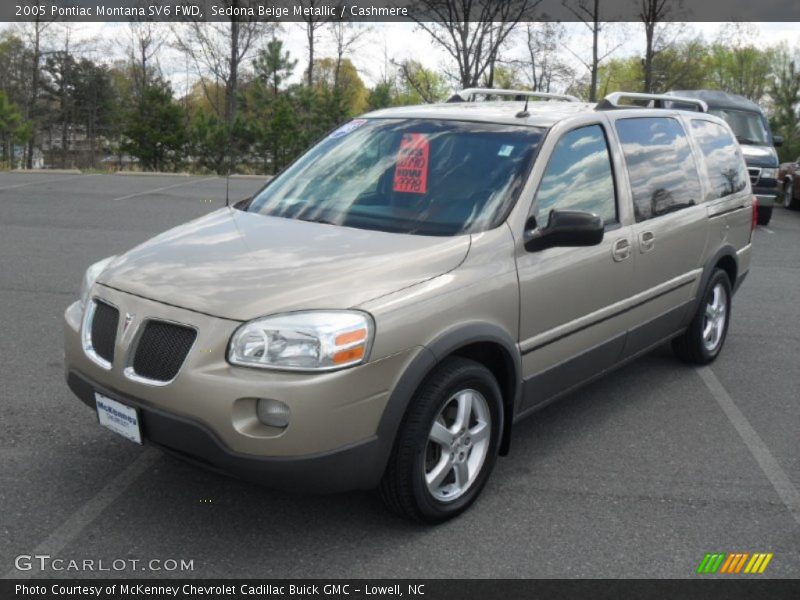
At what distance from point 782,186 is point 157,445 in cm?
1904

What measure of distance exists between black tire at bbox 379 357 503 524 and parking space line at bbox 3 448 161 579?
49.7 inches

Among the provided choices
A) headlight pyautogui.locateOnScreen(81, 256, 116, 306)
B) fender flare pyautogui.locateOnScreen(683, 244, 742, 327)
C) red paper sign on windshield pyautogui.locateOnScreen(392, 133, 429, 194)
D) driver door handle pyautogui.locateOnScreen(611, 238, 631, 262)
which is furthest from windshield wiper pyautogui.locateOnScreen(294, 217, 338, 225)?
fender flare pyautogui.locateOnScreen(683, 244, 742, 327)

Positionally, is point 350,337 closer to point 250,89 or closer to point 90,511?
point 90,511

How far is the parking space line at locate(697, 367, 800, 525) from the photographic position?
4.12 m

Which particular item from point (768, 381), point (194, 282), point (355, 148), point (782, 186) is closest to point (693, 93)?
point (782, 186)

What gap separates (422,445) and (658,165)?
268 cm

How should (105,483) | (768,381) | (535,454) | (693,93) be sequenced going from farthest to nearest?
1. (693,93)
2. (768,381)
3. (535,454)
4. (105,483)

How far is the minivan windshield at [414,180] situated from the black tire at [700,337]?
221 centimetres

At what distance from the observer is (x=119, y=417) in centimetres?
352

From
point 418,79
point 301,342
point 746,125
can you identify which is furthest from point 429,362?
point 418,79

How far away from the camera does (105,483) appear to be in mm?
4047

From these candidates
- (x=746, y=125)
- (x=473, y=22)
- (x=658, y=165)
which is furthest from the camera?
(x=473, y=22)

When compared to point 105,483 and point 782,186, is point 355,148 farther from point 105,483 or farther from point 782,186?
point 782,186

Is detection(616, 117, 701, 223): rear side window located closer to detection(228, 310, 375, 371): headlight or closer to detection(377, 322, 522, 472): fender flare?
detection(377, 322, 522, 472): fender flare
